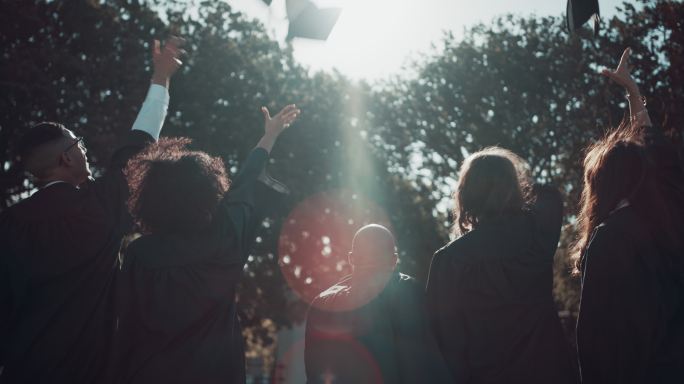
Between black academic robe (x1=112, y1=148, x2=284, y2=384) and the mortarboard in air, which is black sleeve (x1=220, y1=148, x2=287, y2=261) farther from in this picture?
the mortarboard in air

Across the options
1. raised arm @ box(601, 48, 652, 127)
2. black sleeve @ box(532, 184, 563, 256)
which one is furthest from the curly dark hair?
raised arm @ box(601, 48, 652, 127)

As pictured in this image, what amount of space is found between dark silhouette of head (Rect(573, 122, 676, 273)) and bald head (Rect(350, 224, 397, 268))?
1.35 metres

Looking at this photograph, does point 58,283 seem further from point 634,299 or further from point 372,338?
point 634,299

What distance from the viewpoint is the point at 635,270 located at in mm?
3039

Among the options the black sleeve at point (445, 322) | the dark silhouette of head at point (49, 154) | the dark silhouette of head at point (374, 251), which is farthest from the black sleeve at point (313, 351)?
the dark silhouette of head at point (49, 154)

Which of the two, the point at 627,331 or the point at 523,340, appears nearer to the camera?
the point at 627,331

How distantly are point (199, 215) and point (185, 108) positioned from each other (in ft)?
51.2

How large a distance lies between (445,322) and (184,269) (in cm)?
147

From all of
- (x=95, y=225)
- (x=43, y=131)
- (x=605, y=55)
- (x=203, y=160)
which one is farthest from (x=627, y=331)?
(x=605, y=55)

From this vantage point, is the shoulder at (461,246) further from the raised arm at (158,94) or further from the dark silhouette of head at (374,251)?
the raised arm at (158,94)

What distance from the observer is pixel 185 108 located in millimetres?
18703

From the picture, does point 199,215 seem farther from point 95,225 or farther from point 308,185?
point 308,185

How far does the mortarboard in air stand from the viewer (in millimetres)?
5074

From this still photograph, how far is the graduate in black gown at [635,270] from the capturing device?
9.70 ft
